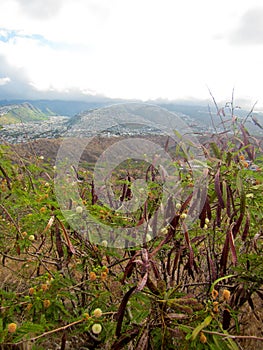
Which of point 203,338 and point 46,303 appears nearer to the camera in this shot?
point 203,338

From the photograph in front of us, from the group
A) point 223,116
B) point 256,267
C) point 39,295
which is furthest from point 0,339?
point 223,116

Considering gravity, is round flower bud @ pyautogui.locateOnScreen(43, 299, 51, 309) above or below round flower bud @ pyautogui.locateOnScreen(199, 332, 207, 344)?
below

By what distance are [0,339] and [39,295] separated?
1.00 feet

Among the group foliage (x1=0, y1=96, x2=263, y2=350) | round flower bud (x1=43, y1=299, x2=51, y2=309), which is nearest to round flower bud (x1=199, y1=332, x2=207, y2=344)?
foliage (x1=0, y1=96, x2=263, y2=350)

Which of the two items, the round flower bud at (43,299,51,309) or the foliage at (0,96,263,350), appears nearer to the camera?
the foliage at (0,96,263,350)

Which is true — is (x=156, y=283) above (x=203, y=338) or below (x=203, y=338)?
below

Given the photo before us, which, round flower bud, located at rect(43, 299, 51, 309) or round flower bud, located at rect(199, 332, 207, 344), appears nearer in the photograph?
round flower bud, located at rect(199, 332, 207, 344)

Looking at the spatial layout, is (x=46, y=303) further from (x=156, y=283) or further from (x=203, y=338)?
(x=203, y=338)

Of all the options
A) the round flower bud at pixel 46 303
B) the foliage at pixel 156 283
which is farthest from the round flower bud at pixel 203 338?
the round flower bud at pixel 46 303

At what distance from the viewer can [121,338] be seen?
1034mm

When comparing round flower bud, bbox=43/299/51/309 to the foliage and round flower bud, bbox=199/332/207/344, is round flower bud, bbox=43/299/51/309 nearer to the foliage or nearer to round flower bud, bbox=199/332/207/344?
the foliage

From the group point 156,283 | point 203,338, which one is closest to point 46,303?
point 156,283

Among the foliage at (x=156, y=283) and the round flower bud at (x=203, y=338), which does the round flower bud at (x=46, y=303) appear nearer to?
the foliage at (x=156, y=283)

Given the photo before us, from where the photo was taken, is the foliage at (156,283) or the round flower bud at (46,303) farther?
the round flower bud at (46,303)
